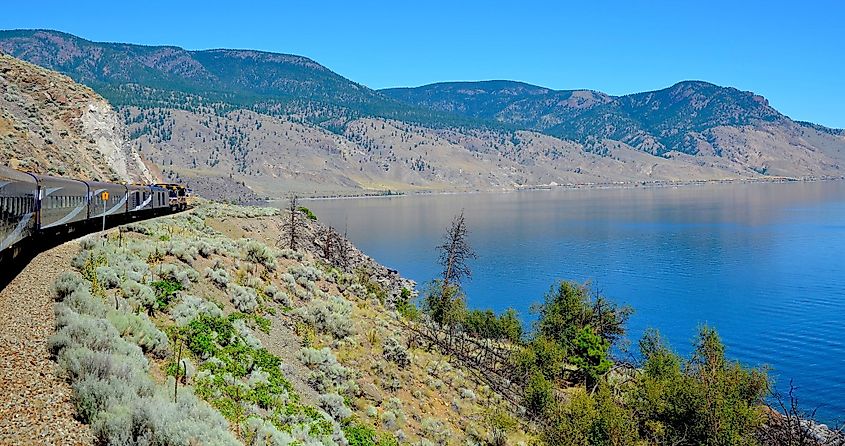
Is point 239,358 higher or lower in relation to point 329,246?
higher

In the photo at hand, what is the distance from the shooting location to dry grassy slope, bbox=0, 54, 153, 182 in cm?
4344

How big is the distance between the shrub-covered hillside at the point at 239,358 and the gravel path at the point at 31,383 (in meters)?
0.22

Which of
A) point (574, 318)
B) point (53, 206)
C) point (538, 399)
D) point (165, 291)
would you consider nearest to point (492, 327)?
point (574, 318)

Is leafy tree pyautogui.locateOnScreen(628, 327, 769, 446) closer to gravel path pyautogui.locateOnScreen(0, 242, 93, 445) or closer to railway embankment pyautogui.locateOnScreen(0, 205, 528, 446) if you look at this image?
railway embankment pyautogui.locateOnScreen(0, 205, 528, 446)

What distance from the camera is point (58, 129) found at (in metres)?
53.0

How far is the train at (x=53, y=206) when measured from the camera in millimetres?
14492

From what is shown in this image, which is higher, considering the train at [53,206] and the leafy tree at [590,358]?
the train at [53,206]

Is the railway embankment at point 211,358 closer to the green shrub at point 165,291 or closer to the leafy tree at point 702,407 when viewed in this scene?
the green shrub at point 165,291

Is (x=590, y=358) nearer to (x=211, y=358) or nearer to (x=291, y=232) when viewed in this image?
(x=291, y=232)

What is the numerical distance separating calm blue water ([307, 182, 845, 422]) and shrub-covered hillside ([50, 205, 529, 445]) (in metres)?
24.9

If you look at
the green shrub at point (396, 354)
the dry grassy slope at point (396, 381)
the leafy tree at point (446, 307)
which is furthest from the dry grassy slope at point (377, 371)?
the leafy tree at point (446, 307)

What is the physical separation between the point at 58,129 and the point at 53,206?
39290 millimetres

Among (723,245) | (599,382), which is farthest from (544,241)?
(599,382)

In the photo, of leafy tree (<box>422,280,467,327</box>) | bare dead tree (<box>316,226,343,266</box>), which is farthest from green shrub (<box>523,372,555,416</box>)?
bare dead tree (<box>316,226,343,266</box>)
